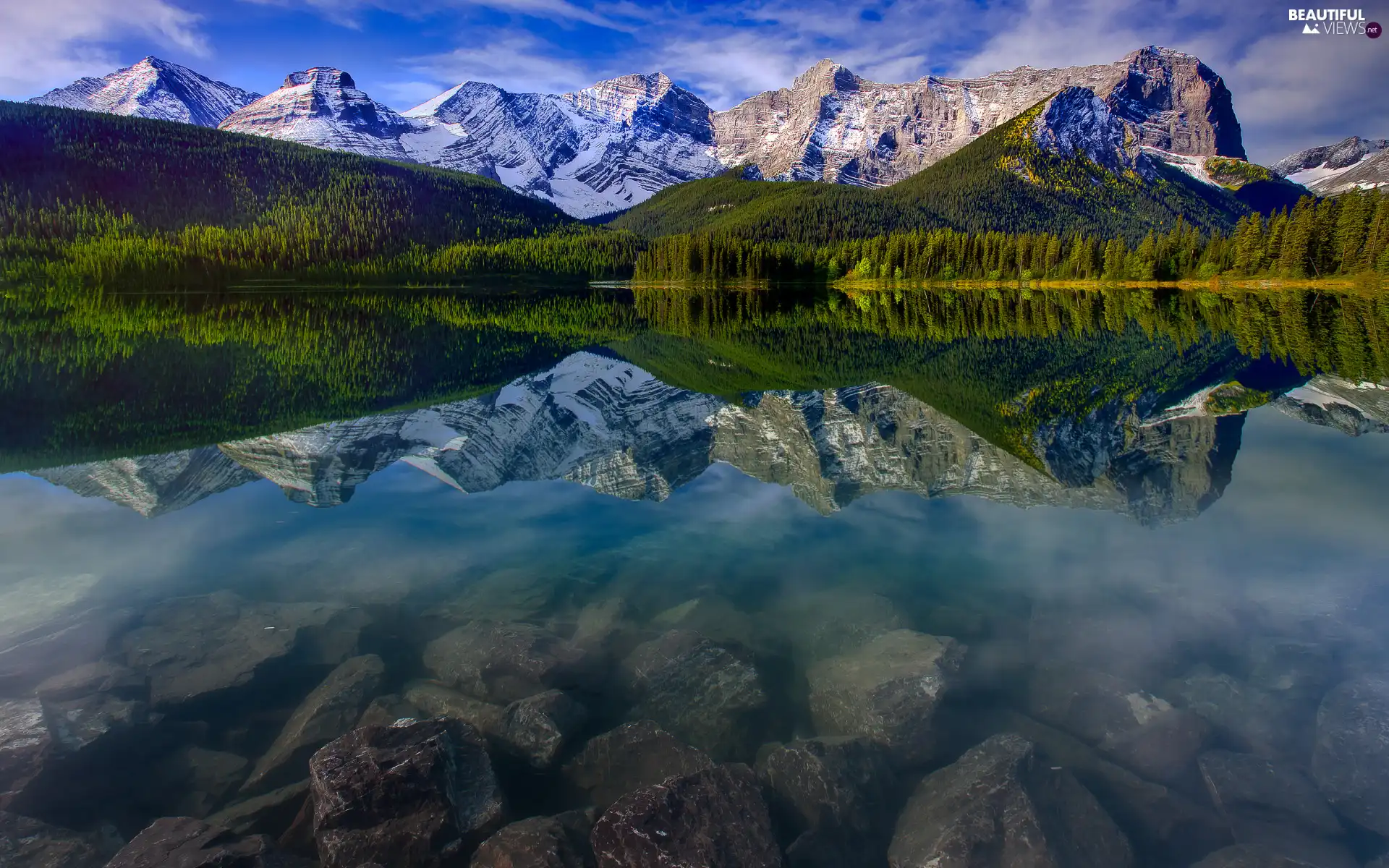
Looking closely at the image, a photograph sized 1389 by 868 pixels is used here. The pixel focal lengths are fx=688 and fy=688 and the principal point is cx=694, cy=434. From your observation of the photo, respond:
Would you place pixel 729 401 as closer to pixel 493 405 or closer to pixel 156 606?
pixel 493 405

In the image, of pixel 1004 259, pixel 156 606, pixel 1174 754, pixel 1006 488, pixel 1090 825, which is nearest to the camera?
pixel 1090 825

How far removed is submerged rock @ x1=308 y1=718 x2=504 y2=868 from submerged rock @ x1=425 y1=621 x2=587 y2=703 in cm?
120

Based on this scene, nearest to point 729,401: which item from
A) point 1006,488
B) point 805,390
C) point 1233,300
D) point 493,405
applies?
point 805,390

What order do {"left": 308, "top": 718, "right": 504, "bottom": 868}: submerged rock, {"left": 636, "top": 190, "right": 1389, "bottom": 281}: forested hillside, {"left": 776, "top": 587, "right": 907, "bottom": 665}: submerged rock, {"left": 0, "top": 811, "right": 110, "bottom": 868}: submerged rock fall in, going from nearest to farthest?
1. {"left": 0, "top": 811, "right": 110, "bottom": 868}: submerged rock
2. {"left": 308, "top": 718, "right": 504, "bottom": 868}: submerged rock
3. {"left": 776, "top": 587, "right": 907, "bottom": 665}: submerged rock
4. {"left": 636, "top": 190, "right": 1389, "bottom": 281}: forested hillside

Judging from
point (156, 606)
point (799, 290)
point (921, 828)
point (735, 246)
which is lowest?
point (921, 828)

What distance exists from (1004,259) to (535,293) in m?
94.8

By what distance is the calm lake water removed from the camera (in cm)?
641

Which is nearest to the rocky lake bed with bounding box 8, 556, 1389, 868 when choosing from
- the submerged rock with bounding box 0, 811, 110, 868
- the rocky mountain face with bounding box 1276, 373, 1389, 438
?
the submerged rock with bounding box 0, 811, 110, 868

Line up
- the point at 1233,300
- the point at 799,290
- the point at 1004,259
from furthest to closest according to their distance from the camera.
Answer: the point at 799,290 → the point at 1004,259 → the point at 1233,300

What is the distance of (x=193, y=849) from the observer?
5.50 m

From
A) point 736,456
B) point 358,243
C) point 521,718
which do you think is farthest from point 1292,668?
point 358,243

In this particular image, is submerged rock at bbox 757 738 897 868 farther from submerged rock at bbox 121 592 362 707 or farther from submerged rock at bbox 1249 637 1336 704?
submerged rock at bbox 121 592 362 707

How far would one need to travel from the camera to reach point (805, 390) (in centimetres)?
2466

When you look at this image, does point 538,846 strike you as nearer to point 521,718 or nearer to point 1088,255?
point 521,718
